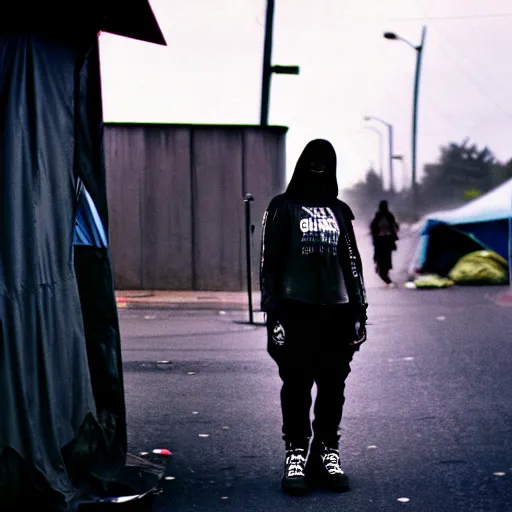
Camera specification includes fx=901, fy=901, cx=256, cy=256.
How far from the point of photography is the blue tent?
20.3 metres

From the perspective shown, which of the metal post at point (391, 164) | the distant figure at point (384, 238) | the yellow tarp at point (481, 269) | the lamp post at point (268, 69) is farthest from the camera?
the metal post at point (391, 164)

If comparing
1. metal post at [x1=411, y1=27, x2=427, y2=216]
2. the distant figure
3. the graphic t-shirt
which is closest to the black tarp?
the graphic t-shirt

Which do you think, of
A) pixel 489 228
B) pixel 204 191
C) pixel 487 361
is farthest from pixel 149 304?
pixel 489 228

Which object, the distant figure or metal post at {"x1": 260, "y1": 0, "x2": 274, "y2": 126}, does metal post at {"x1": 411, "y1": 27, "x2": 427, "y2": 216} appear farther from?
metal post at {"x1": 260, "y1": 0, "x2": 274, "y2": 126}

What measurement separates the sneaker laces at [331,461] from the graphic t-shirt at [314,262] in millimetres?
867

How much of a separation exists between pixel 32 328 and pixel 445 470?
2.61 metres

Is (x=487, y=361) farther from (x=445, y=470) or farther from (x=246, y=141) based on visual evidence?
(x=246, y=141)

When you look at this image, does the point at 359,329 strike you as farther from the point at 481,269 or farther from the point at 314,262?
the point at 481,269

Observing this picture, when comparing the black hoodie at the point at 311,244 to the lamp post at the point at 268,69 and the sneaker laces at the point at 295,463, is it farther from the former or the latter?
the lamp post at the point at 268,69

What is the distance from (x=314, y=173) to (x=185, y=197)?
11.6m

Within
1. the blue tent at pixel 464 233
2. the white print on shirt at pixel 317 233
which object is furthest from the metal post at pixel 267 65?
the white print on shirt at pixel 317 233

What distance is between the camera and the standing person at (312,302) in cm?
488

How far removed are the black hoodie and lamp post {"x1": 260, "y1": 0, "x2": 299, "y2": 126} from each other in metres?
11.5

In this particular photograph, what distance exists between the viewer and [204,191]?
16.5 meters
